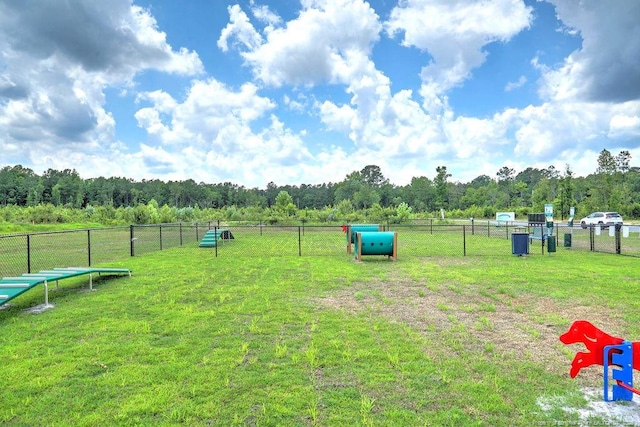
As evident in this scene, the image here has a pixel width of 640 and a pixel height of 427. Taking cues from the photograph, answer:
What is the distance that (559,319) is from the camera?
5.98m

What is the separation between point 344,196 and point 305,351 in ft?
297

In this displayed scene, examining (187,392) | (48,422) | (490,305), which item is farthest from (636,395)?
(48,422)

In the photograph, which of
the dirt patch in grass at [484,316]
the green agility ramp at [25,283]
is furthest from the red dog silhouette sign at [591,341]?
the green agility ramp at [25,283]

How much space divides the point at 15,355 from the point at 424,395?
15.1ft

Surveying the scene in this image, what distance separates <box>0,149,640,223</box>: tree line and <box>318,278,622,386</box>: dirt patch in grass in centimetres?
3087

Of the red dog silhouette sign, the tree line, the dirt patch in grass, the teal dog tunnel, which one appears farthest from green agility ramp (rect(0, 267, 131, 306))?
the tree line

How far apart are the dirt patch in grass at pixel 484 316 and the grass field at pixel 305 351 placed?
0.11 ft

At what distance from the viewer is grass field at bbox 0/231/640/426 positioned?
329cm

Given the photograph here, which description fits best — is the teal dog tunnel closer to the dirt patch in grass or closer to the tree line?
the dirt patch in grass

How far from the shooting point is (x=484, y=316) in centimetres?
621

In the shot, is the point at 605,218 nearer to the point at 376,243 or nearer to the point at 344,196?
the point at 376,243

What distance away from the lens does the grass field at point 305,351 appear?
10.8 ft

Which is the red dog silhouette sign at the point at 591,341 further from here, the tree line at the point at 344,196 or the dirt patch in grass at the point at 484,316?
the tree line at the point at 344,196

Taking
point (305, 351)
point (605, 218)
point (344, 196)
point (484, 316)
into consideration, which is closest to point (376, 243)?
point (484, 316)
